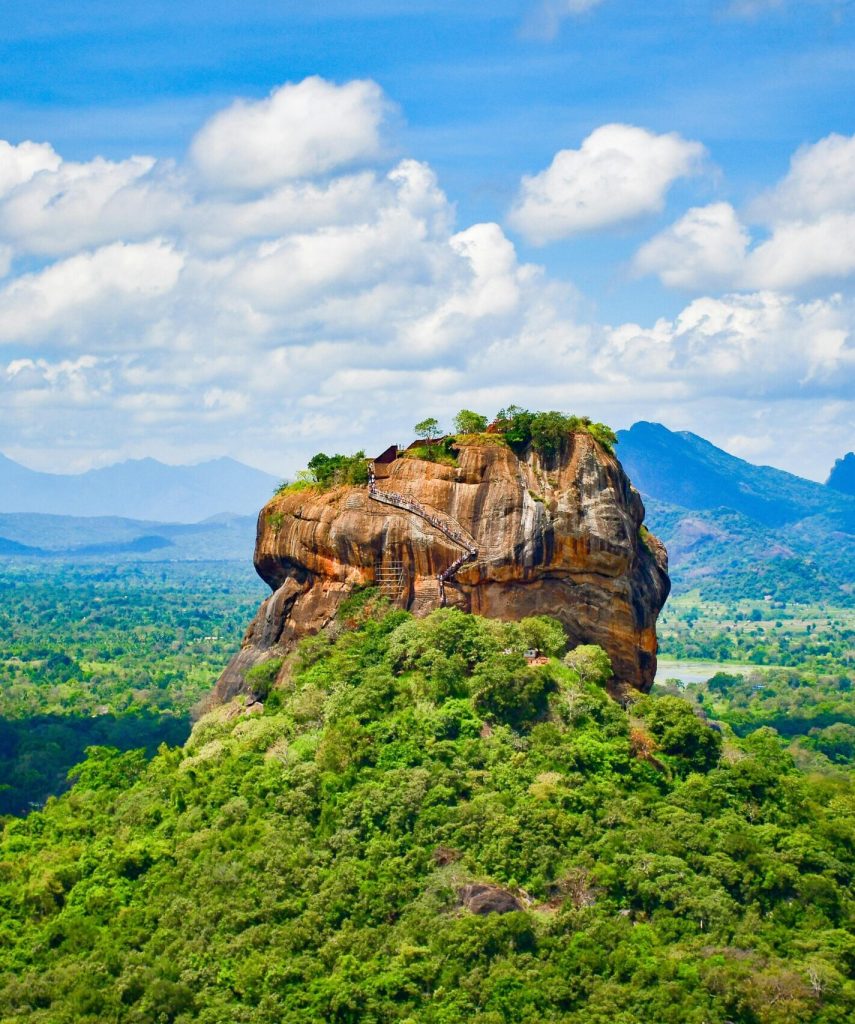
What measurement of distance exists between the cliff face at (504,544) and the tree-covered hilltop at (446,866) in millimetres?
1536

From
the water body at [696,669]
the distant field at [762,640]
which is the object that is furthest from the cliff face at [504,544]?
the distant field at [762,640]

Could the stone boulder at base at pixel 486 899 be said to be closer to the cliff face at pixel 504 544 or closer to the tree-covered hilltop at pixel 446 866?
the tree-covered hilltop at pixel 446 866

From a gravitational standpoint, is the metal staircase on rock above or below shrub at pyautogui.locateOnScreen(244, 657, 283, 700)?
above

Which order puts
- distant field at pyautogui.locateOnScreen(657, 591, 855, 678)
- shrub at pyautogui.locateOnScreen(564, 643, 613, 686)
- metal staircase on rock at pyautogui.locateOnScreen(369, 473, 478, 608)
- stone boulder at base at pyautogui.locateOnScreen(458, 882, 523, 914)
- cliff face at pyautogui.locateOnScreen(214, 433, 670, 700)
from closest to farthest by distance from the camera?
stone boulder at base at pyautogui.locateOnScreen(458, 882, 523, 914) → shrub at pyautogui.locateOnScreen(564, 643, 613, 686) → cliff face at pyautogui.locateOnScreen(214, 433, 670, 700) → metal staircase on rock at pyautogui.locateOnScreen(369, 473, 478, 608) → distant field at pyautogui.locateOnScreen(657, 591, 855, 678)

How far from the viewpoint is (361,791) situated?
36719 mm

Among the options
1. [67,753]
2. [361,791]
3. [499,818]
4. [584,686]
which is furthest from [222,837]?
[67,753]

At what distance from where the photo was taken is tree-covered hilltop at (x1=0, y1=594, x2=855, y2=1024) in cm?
3114

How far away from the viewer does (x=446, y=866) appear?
34.2 metres

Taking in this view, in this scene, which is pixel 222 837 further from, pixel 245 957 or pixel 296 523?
pixel 296 523

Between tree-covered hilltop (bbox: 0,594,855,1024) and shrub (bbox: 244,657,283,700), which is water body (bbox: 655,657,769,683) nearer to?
shrub (bbox: 244,657,283,700)

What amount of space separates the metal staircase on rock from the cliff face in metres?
0.04

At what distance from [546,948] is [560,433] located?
53.3ft

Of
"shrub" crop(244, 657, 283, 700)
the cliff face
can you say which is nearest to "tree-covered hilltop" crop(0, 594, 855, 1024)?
"shrub" crop(244, 657, 283, 700)

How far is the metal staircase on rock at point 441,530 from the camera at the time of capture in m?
42.7
